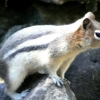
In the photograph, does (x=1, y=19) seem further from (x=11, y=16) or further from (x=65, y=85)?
(x=65, y=85)

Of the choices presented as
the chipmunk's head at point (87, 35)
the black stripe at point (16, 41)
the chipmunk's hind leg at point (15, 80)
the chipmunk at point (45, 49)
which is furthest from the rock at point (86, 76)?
the chipmunk's head at point (87, 35)

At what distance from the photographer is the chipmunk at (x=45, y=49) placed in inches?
187

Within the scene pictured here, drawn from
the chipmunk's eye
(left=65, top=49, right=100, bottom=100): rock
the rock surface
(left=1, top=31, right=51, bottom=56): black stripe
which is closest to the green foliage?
the rock surface

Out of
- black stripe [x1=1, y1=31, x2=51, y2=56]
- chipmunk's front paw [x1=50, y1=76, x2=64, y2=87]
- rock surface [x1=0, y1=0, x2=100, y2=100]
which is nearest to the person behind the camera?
chipmunk's front paw [x1=50, y1=76, x2=64, y2=87]

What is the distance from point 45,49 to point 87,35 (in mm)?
550

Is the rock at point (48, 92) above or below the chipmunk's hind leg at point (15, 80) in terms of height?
below

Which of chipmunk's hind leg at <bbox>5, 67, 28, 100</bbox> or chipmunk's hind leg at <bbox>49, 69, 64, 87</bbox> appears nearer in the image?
chipmunk's hind leg at <bbox>49, 69, 64, 87</bbox>

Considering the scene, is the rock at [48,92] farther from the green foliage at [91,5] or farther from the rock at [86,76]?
the green foliage at [91,5]

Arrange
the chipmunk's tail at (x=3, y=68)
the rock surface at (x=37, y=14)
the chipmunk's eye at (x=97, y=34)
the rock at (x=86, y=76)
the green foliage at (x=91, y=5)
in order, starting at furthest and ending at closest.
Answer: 1. the rock surface at (x=37, y=14)
2. the green foliage at (x=91, y=5)
3. the rock at (x=86, y=76)
4. the chipmunk's tail at (x=3, y=68)
5. the chipmunk's eye at (x=97, y=34)

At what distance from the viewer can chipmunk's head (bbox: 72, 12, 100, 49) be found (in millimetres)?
4715

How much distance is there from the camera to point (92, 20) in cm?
481

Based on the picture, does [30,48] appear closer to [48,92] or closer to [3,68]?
[3,68]

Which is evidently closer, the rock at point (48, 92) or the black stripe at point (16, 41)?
the rock at point (48, 92)

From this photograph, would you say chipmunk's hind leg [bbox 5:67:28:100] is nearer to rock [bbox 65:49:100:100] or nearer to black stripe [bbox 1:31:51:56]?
black stripe [bbox 1:31:51:56]
